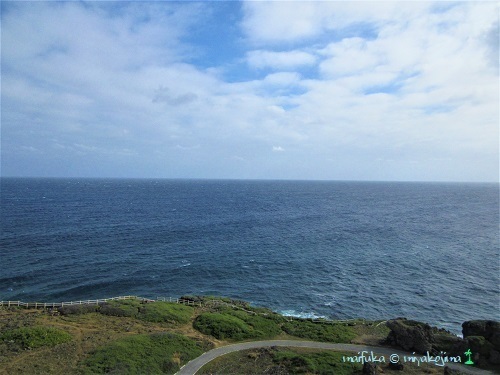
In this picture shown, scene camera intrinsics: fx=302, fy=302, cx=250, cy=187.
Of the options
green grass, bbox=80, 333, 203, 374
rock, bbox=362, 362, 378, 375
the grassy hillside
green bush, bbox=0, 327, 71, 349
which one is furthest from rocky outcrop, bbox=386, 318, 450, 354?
green bush, bbox=0, 327, 71, 349

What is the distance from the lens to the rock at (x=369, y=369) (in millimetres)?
31487

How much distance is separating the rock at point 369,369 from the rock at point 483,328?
1576cm

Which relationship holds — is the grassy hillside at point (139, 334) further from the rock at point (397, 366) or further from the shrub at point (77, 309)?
the rock at point (397, 366)

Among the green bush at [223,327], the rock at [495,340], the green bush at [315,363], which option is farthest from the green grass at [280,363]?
the rock at [495,340]

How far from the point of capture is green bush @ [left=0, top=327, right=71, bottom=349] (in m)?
33.4

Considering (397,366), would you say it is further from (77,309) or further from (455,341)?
(77,309)

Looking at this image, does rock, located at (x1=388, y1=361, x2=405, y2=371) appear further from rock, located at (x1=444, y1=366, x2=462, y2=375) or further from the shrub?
the shrub

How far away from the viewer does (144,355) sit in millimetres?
33188

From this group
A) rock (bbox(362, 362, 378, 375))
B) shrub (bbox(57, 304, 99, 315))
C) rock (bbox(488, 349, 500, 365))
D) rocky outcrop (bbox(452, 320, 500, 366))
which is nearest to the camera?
rock (bbox(362, 362, 378, 375))

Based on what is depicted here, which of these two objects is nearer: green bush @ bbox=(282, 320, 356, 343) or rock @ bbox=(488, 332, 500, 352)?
rock @ bbox=(488, 332, 500, 352)

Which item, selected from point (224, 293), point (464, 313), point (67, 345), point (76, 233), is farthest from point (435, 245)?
point (76, 233)

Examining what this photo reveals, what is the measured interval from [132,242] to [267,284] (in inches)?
1937

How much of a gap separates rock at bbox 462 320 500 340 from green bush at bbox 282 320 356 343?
14108 millimetres

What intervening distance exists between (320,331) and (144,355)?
77.5 ft
